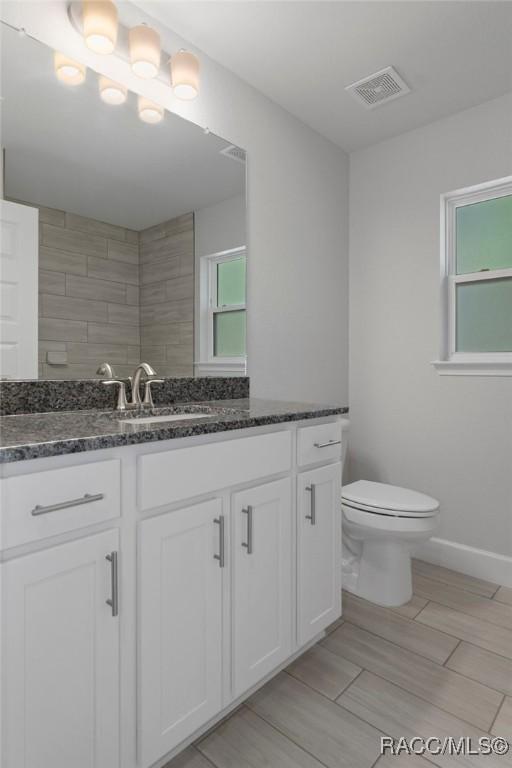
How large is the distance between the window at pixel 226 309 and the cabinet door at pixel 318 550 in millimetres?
722

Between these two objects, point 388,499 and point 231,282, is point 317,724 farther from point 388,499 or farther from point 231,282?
point 231,282

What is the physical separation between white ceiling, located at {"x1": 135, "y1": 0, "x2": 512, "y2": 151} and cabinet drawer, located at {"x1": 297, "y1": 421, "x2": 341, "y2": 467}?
5.18 feet

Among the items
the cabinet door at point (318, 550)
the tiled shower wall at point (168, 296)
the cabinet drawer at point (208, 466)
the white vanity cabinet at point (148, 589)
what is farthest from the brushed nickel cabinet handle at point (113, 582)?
the tiled shower wall at point (168, 296)

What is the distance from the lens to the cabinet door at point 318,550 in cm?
155

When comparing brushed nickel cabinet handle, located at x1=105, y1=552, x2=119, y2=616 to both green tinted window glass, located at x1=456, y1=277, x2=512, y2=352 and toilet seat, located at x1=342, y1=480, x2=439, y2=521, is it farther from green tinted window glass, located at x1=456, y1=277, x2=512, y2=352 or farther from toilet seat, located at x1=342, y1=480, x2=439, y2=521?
green tinted window glass, located at x1=456, y1=277, x2=512, y2=352

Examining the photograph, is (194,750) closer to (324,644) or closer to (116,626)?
(116,626)

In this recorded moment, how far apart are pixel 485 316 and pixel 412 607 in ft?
4.95

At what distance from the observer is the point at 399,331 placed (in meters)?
2.63

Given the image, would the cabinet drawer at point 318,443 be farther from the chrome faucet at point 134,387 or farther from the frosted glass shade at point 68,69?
the frosted glass shade at point 68,69

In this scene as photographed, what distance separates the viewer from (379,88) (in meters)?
2.18

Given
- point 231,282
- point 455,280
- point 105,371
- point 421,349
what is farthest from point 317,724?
point 455,280

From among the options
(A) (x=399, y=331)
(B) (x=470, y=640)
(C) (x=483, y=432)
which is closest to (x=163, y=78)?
(A) (x=399, y=331)

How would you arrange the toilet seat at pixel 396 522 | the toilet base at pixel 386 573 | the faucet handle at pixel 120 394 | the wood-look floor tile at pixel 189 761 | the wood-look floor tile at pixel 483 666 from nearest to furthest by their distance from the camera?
1. the wood-look floor tile at pixel 189 761
2. the wood-look floor tile at pixel 483 666
3. the faucet handle at pixel 120 394
4. the toilet seat at pixel 396 522
5. the toilet base at pixel 386 573

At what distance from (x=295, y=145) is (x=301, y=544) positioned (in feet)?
6.67
